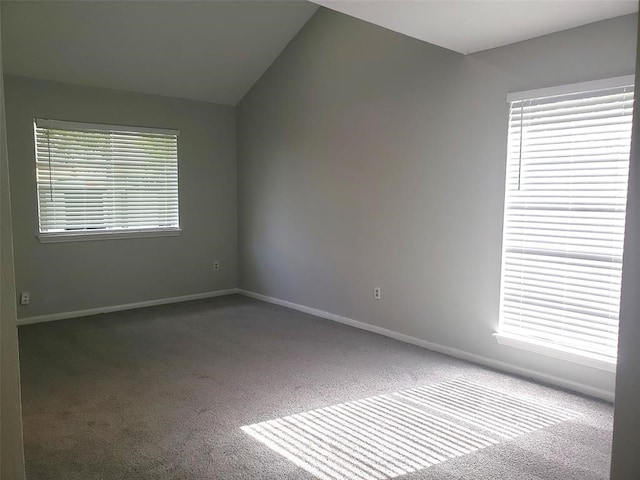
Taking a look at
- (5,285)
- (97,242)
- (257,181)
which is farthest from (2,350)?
(257,181)

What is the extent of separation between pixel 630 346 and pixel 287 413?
191 centimetres

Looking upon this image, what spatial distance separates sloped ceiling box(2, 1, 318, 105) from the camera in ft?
13.7

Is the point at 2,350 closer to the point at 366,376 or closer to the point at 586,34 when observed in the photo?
the point at 366,376

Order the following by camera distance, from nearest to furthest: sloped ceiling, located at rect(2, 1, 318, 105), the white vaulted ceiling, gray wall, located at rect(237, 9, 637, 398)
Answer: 1. the white vaulted ceiling
2. gray wall, located at rect(237, 9, 637, 398)
3. sloped ceiling, located at rect(2, 1, 318, 105)

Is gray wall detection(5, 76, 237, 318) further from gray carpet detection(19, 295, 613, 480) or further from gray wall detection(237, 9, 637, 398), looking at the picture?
gray carpet detection(19, 295, 613, 480)

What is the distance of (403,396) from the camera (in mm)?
3146

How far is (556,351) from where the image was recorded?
3.29 metres

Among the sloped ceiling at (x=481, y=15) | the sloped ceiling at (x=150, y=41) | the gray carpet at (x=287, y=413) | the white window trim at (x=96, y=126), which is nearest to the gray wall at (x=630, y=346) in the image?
the gray carpet at (x=287, y=413)

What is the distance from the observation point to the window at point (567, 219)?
3.00 m

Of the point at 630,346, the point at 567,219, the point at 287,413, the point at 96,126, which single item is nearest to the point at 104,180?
the point at 96,126

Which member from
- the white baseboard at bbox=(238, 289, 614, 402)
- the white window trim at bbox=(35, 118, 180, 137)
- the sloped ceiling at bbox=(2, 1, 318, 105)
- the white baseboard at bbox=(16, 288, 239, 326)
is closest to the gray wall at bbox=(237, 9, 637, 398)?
the white baseboard at bbox=(238, 289, 614, 402)

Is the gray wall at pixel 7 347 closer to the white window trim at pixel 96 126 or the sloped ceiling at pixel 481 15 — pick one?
the sloped ceiling at pixel 481 15

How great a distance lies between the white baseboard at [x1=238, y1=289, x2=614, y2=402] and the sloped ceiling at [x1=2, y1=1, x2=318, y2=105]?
2.78m

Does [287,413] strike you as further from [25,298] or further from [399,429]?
[25,298]
